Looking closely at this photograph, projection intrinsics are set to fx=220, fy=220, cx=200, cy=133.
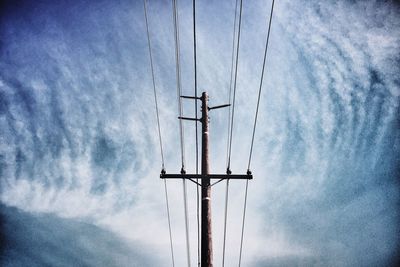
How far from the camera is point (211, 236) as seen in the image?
5445 mm

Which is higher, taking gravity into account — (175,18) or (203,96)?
(203,96)

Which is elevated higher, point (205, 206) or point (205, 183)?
point (205, 183)

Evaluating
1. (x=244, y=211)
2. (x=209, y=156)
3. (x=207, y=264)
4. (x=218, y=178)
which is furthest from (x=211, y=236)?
(x=244, y=211)

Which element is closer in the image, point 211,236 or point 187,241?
point 211,236

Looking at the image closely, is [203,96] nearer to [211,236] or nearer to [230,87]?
[230,87]

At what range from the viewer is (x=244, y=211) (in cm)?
800

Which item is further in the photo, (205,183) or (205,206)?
(205,183)

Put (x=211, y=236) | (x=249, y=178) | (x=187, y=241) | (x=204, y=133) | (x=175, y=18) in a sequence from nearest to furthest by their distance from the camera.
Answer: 1. (x=175, y=18)
2. (x=211, y=236)
3. (x=249, y=178)
4. (x=204, y=133)
5. (x=187, y=241)

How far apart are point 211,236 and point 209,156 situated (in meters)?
2.32

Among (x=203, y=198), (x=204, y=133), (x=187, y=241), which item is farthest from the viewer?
(x=187, y=241)

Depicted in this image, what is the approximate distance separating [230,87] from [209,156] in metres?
3.02

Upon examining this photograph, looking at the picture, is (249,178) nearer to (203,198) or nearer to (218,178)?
(218,178)

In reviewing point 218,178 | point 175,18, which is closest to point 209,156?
point 218,178

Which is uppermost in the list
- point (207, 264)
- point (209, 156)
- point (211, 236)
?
point (209, 156)
